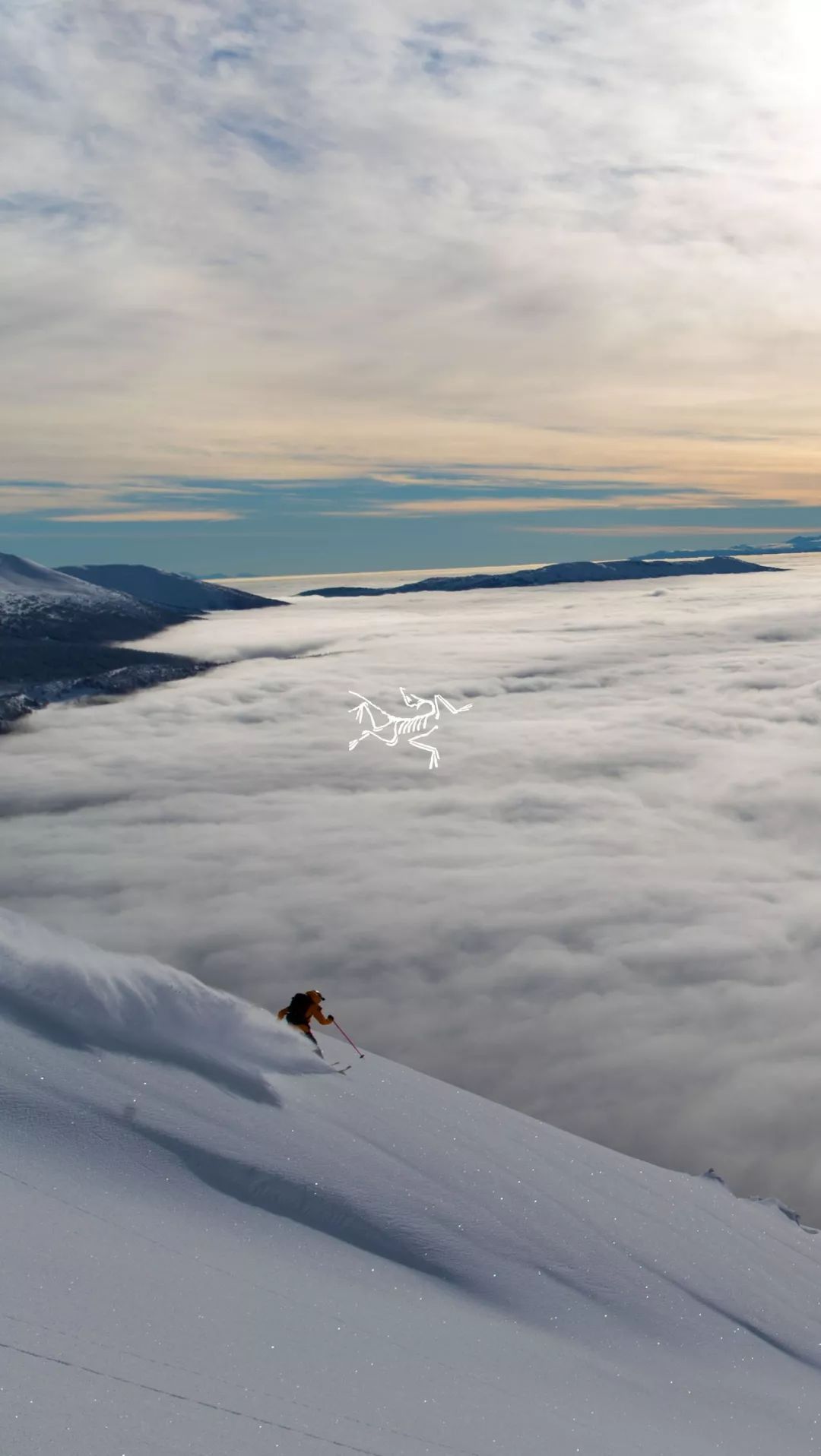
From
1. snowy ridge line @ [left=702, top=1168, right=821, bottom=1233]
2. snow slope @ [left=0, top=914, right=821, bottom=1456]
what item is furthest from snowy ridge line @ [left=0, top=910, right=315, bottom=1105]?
snowy ridge line @ [left=702, top=1168, right=821, bottom=1233]

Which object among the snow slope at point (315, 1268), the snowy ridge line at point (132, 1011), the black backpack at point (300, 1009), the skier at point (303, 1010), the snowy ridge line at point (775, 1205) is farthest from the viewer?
the snowy ridge line at point (775, 1205)

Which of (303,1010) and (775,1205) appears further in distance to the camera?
(775,1205)

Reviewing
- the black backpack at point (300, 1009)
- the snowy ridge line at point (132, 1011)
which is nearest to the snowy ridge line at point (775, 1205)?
the snowy ridge line at point (132, 1011)

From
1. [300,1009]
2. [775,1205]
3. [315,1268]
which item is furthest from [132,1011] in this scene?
[775,1205]

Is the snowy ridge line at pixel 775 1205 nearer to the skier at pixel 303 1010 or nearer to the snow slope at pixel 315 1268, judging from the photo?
the snow slope at pixel 315 1268

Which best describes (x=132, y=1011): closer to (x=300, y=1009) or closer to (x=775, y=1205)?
(x=300, y=1009)

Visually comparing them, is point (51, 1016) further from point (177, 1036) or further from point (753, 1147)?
point (753, 1147)
